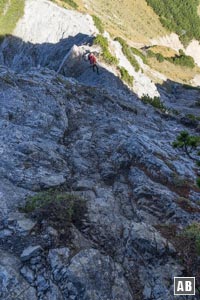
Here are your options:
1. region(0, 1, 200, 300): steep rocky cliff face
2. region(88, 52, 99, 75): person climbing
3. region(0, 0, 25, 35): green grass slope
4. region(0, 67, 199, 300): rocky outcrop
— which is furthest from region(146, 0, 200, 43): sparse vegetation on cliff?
region(0, 67, 199, 300): rocky outcrop

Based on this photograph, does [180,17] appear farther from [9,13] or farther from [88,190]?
[88,190]

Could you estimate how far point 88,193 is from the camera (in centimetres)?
1956

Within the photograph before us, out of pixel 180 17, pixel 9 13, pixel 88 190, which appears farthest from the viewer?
pixel 180 17

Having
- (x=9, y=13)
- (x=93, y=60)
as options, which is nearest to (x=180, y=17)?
(x=9, y=13)

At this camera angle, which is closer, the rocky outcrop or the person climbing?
the rocky outcrop

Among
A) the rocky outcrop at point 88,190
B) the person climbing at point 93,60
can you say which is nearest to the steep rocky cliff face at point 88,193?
the rocky outcrop at point 88,190

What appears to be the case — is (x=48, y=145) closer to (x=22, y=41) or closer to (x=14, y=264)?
(x=14, y=264)

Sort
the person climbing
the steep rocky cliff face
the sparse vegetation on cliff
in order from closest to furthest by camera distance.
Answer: the steep rocky cliff face, the person climbing, the sparse vegetation on cliff

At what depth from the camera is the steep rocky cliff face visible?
45.2ft

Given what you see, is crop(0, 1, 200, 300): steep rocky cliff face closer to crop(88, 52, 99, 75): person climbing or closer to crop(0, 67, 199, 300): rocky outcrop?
crop(0, 67, 199, 300): rocky outcrop

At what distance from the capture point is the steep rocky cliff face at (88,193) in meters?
13.8

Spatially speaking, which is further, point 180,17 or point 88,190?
point 180,17

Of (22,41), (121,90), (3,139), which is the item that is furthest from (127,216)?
(22,41)

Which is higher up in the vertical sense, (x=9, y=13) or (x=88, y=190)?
(x=9, y=13)
